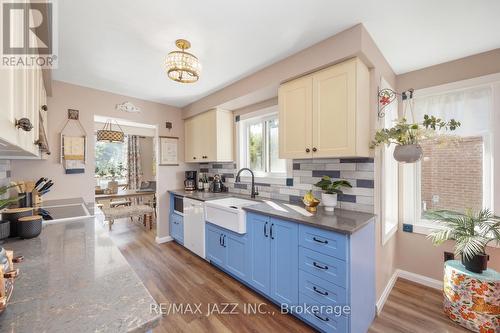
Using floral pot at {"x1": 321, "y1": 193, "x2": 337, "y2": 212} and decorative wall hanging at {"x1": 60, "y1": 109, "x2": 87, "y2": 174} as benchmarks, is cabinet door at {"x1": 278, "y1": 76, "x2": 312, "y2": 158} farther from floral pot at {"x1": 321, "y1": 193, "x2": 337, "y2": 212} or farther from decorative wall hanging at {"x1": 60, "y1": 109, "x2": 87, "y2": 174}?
decorative wall hanging at {"x1": 60, "y1": 109, "x2": 87, "y2": 174}

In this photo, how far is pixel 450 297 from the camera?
1.74m

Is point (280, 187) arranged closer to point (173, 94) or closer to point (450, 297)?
point (450, 297)

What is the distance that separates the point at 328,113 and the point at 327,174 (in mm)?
698

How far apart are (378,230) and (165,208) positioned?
3.18 metres

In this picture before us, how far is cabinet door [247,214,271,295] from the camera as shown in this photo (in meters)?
1.96

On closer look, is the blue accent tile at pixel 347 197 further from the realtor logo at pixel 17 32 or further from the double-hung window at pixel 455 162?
the realtor logo at pixel 17 32

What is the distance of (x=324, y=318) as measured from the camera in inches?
61.5

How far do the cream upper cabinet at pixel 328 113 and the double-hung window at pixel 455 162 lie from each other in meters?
0.81

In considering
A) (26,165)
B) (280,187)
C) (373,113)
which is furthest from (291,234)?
(26,165)

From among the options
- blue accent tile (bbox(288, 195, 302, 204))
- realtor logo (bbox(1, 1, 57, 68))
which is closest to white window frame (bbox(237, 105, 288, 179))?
blue accent tile (bbox(288, 195, 302, 204))

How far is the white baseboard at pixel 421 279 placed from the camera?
7.18 ft

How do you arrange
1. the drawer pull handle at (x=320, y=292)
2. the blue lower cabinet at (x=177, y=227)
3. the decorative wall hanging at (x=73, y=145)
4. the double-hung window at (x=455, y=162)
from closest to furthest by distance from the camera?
the drawer pull handle at (x=320, y=292) → the double-hung window at (x=455, y=162) → the decorative wall hanging at (x=73, y=145) → the blue lower cabinet at (x=177, y=227)

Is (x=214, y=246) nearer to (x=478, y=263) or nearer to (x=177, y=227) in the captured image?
(x=177, y=227)

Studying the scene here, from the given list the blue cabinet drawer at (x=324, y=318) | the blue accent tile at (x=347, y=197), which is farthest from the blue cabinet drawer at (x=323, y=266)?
the blue accent tile at (x=347, y=197)
